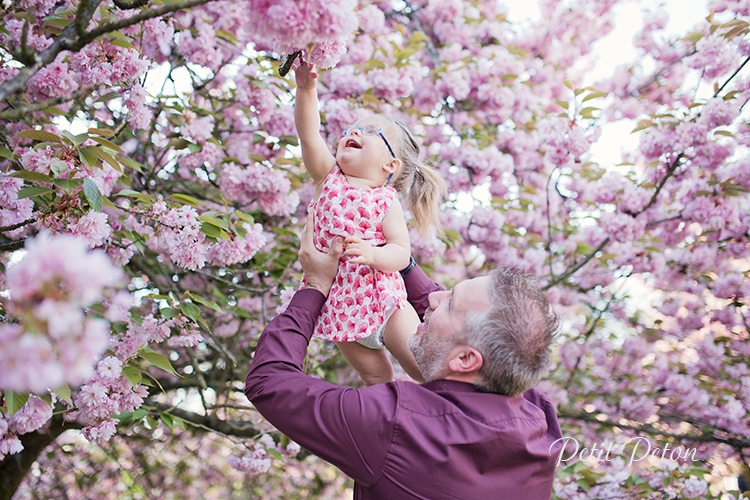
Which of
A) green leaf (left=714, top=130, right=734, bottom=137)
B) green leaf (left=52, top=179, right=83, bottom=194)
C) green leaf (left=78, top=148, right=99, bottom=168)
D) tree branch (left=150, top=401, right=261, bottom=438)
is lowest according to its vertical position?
tree branch (left=150, top=401, right=261, bottom=438)

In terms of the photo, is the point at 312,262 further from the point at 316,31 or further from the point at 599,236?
the point at 599,236

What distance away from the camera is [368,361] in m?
2.03

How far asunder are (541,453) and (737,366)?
379 cm

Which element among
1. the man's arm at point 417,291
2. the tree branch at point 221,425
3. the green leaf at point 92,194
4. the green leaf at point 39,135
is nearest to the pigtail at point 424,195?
the man's arm at point 417,291

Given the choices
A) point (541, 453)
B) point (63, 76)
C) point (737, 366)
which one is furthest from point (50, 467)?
point (737, 366)

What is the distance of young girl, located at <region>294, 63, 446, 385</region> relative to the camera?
1.89 metres

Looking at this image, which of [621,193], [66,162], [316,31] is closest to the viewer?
[316,31]

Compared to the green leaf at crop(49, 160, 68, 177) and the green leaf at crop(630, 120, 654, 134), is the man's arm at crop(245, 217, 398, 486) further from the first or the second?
the green leaf at crop(630, 120, 654, 134)

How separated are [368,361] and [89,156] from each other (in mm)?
1113

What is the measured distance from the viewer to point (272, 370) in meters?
1.61

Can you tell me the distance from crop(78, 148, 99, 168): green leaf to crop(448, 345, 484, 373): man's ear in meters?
1.24

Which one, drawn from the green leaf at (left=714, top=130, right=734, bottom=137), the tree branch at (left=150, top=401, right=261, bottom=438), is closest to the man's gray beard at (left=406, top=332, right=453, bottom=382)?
the tree branch at (left=150, top=401, right=261, bottom=438)

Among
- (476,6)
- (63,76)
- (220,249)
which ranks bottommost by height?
(220,249)

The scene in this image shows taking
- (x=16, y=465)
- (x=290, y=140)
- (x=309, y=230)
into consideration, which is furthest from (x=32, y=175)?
(x=16, y=465)
